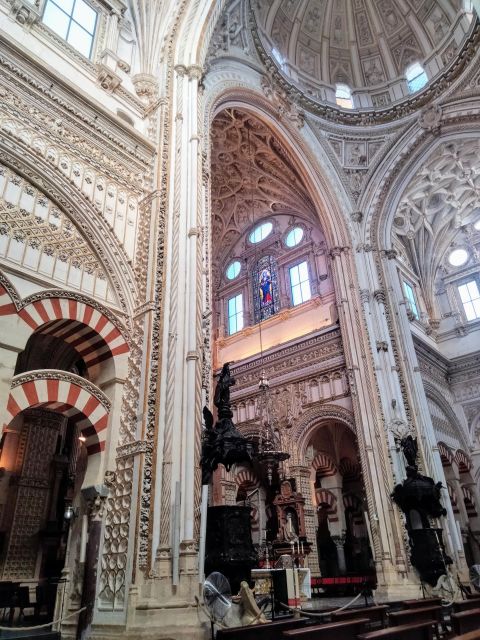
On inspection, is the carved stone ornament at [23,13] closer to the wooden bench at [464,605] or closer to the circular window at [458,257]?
the wooden bench at [464,605]

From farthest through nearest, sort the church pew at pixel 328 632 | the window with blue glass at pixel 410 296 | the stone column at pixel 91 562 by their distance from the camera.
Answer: the window with blue glass at pixel 410 296, the stone column at pixel 91 562, the church pew at pixel 328 632

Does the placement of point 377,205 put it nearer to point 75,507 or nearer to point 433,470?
point 433,470

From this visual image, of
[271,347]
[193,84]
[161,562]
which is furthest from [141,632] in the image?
[271,347]

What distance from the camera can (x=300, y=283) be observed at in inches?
679

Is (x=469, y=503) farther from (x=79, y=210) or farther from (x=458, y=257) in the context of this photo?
(x=79, y=210)

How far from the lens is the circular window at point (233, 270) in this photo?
19812mm

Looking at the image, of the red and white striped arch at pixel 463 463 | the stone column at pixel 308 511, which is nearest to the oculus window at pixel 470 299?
the red and white striped arch at pixel 463 463

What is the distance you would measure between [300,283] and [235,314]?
3.25 meters

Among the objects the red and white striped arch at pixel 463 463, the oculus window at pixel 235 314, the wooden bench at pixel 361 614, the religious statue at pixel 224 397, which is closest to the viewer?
the wooden bench at pixel 361 614

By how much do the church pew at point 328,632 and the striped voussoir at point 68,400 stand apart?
388cm

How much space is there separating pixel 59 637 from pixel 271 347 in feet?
36.6

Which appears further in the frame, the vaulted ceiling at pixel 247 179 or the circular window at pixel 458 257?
the circular window at pixel 458 257

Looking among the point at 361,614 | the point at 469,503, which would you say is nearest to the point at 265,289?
the point at 469,503

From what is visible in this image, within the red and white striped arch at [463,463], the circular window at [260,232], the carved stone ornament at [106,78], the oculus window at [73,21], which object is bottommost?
the red and white striped arch at [463,463]
